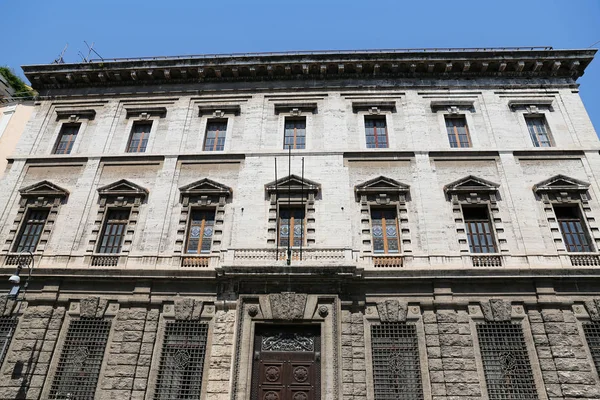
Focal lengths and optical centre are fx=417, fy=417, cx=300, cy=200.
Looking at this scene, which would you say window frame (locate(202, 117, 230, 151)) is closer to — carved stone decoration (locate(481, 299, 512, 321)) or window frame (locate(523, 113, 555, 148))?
carved stone decoration (locate(481, 299, 512, 321))

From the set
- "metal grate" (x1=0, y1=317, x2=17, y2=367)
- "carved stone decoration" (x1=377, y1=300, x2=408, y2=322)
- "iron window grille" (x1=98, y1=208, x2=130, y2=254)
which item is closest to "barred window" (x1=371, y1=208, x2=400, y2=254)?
"carved stone decoration" (x1=377, y1=300, x2=408, y2=322)

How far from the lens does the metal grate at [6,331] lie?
1404 centimetres

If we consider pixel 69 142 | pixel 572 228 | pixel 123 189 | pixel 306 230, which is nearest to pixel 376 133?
pixel 306 230

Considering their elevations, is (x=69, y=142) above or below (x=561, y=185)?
above

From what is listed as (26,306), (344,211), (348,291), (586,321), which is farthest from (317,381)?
(26,306)

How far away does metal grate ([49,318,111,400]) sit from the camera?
43.8 feet

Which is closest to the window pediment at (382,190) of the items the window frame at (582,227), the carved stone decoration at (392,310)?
the carved stone decoration at (392,310)

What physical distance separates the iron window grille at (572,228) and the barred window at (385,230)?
20.0 ft

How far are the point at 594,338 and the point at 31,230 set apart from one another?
20621 mm

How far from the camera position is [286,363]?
13.4 m

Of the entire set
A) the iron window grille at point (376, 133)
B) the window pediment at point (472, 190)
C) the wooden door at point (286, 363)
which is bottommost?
the wooden door at point (286, 363)

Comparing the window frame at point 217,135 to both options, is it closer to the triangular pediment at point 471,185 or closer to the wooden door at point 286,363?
the wooden door at point 286,363

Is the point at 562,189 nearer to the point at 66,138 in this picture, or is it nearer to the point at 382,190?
the point at 382,190

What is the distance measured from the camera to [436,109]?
18.5 m
